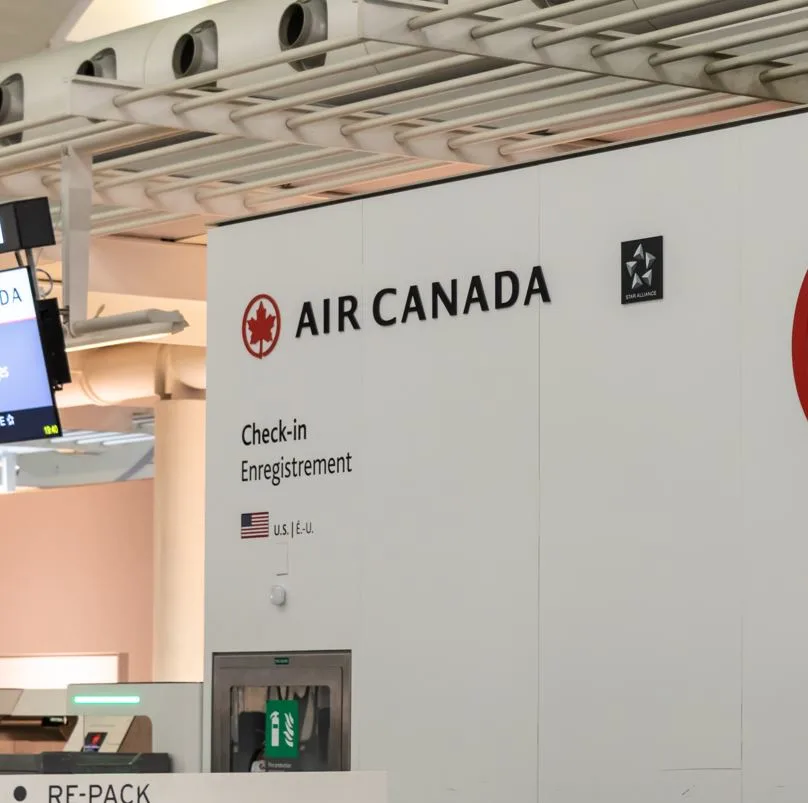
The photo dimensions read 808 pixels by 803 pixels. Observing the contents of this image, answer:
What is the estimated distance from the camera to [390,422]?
17.5 ft

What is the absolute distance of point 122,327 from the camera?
6367mm

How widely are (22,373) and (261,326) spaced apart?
86 centimetres

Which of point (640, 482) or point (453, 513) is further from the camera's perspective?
point (453, 513)

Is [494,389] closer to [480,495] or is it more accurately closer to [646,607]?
[480,495]

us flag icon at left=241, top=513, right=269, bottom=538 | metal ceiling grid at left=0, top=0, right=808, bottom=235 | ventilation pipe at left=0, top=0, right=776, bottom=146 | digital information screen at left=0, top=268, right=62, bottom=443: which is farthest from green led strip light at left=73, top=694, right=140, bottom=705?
ventilation pipe at left=0, top=0, right=776, bottom=146

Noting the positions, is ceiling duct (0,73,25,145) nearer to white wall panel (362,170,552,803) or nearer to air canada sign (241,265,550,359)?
air canada sign (241,265,550,359)

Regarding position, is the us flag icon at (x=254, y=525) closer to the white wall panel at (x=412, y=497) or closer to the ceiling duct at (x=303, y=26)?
the white wall panel at (x=412, y=497)

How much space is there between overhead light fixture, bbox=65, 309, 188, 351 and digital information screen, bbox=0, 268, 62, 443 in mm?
248

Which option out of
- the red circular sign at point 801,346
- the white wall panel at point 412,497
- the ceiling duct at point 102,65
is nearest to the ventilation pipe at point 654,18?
the white wall panel at point 412,497

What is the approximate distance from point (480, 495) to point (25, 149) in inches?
88.7

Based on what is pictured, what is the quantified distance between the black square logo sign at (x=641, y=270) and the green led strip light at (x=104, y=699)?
7.46 feet

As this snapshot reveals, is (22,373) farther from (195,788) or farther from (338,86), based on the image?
(195,788)

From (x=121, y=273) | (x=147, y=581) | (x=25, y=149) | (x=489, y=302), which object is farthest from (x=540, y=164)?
(x=147, y=581)

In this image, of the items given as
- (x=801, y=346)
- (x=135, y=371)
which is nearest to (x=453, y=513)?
(x=801, y=346)
